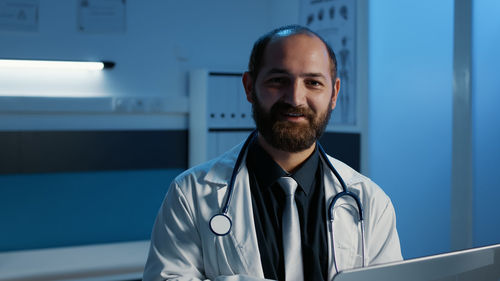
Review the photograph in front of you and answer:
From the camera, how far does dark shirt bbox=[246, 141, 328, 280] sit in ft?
3.86

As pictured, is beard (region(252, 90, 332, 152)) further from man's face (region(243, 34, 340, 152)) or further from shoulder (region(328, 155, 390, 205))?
shoulder (region(328, 155, 390, 205))

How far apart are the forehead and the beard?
90mm

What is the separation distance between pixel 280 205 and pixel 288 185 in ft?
0.18

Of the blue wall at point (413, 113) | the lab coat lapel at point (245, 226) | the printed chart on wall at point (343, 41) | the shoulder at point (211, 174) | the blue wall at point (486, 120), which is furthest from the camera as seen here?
the printed chart on wall at point (343, 41)

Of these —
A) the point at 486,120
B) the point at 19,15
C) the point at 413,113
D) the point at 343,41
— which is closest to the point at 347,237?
the point at 486,120

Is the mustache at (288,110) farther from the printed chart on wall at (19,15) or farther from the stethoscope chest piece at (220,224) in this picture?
the printed chart on wall at (19,15)

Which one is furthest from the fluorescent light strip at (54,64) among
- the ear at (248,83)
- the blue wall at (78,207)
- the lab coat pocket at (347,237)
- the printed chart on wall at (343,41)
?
the lab coat pocket at (347,237)

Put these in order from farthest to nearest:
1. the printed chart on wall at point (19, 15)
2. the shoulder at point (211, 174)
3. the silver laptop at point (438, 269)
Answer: the printed chart on wall at point (19, 15)
the shoulder at point (211, 174)
the silver laptop at point (438, 269)

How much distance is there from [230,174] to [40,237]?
2.01 metres

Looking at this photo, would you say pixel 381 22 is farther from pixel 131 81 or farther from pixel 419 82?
pixel 131 81

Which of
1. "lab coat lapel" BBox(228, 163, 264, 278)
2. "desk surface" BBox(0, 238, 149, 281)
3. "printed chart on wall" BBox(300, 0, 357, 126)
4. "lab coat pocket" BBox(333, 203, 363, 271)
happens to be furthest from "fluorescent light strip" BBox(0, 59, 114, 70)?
"lab coat pocket" BBox(333, 203, 363, 271)

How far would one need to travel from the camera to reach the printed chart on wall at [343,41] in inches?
102

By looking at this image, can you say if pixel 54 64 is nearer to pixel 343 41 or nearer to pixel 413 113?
A: pixel 343 41

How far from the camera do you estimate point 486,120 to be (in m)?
1.96
